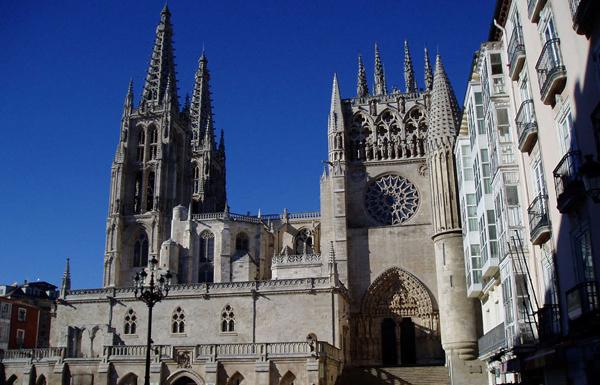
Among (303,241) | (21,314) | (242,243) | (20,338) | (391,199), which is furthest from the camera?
(21,314)

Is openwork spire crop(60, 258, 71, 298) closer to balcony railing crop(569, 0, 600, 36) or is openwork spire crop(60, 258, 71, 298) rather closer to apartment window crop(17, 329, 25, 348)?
apartment window crop(17, 329, 25, 348)

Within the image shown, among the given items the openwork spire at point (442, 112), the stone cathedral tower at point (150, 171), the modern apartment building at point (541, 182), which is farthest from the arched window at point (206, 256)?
the modern apartment building at point (541, 182)

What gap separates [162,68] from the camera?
65250mm

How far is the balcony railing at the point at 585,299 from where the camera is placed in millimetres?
12492

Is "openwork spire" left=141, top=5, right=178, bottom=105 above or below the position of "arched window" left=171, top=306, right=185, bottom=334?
above

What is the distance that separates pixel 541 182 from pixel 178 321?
25891 mm

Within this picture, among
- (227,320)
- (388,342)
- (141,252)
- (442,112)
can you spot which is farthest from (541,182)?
(141,252)

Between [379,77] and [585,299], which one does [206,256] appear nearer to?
[379,77]

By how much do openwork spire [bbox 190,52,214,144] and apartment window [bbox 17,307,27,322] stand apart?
31.1 m

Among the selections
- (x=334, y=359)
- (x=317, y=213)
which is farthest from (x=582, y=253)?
(x=317, y=213)

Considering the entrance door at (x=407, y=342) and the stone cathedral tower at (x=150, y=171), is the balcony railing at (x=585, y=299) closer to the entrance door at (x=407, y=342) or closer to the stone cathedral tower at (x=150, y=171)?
the entrance door at (x=407, y=342)

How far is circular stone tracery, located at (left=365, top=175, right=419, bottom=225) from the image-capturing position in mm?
42969

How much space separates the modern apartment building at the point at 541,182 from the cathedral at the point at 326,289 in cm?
1127

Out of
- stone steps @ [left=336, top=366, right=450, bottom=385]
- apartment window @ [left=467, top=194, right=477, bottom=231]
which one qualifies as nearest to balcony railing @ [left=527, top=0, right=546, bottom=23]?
apartment window @ [left=467, top=194, right=477, bottom=231]
